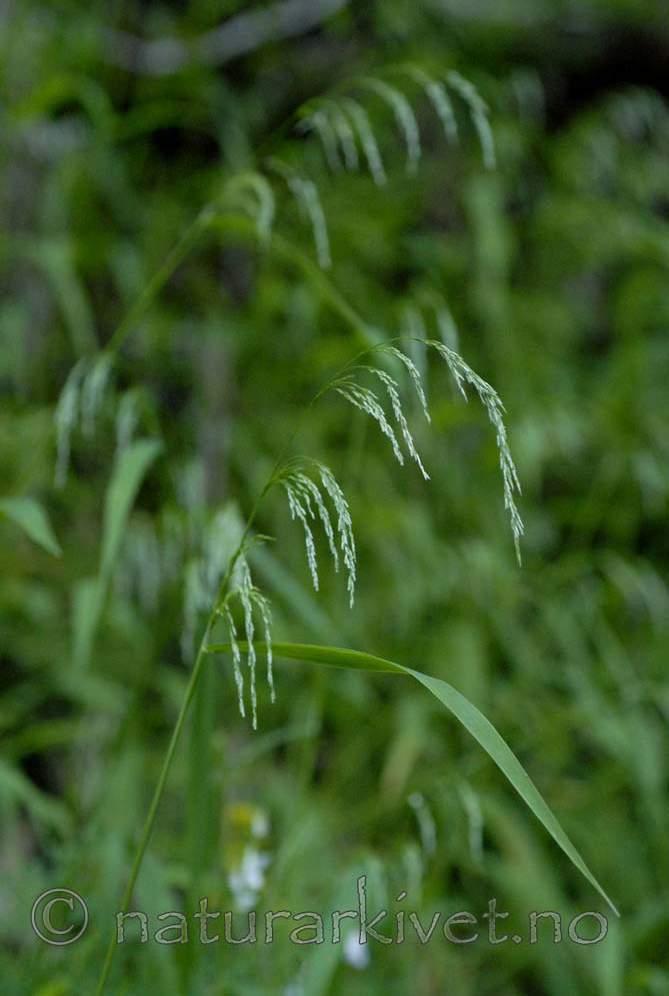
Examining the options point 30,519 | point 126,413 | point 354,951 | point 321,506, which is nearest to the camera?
point 321,506

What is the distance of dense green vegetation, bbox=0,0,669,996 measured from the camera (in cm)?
126

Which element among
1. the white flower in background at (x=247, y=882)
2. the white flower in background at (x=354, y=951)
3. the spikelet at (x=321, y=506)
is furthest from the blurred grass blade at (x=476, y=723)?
the white flower in background at (x=247, y=882)

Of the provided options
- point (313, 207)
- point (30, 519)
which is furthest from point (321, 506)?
point (313, 207)

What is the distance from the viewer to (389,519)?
5.90 ft

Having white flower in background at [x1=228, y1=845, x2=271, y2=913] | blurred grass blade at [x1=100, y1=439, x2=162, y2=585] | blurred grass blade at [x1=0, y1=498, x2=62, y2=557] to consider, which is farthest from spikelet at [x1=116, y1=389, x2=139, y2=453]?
white flower in background at [x1=228, y1=845, x2=271, y2=913]

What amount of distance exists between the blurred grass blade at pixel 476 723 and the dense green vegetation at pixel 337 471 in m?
0.28

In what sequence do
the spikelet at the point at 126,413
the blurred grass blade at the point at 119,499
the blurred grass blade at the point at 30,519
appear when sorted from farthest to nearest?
1. the spikelet at the point at 126,413
2. the blurred grass blade at the point at 119,499
3. the blurred grass blade at the point at 30,519

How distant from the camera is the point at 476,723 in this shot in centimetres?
70

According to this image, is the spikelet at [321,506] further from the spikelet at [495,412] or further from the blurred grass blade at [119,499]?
the blurred grass blade at [119,499]

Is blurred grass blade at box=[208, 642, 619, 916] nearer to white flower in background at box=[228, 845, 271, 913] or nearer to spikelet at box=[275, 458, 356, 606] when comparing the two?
spikelet at box=[275, 458, 356, 606]

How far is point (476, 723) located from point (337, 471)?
1286 millimetres

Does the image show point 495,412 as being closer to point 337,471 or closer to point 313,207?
point 313,207

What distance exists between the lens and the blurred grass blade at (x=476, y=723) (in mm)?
677

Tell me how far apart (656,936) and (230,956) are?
2.18 ft
